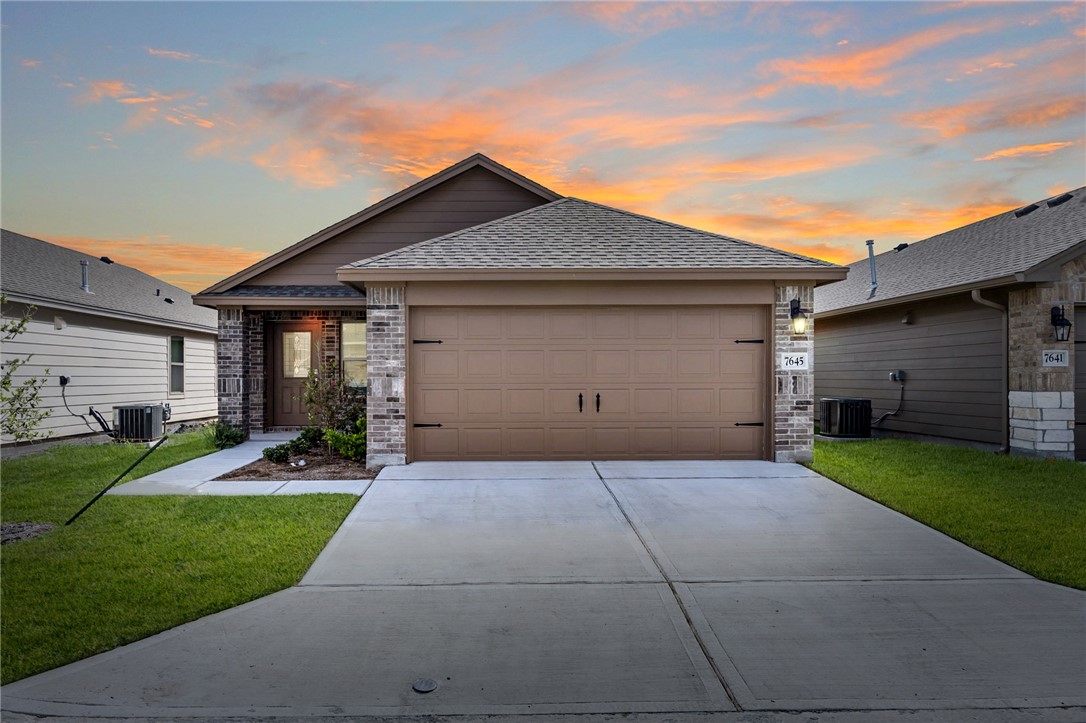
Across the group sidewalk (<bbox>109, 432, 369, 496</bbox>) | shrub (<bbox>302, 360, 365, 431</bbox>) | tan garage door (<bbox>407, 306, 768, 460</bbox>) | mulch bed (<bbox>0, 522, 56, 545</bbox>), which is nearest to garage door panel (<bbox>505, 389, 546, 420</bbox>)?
tan garage door (<bbox>407, 306, 768, 460</bbox>)

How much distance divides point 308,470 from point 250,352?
5.10m

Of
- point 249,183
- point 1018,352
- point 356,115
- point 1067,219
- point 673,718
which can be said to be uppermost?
point 356,115

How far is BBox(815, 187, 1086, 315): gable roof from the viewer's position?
10.7 meters

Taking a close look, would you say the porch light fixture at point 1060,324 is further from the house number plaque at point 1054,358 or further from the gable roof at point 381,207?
the gable roof at point 381,207

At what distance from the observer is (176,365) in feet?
56.4

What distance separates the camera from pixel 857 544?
223 inches

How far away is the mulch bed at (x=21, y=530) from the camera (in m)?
5.82

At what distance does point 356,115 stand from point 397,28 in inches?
100

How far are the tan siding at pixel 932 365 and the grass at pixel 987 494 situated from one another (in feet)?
2.74

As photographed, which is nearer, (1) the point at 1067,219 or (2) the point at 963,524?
(2) the point at 963,524

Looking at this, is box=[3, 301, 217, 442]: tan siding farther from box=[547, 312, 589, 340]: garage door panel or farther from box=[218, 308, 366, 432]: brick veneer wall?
box=[547, 312, 589, 340]: garage door panel

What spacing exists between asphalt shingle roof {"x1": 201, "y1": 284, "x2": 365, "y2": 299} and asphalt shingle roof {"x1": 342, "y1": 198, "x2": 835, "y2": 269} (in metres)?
3.11

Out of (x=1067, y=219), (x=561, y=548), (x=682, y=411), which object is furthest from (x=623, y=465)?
(x=1067, y=219)

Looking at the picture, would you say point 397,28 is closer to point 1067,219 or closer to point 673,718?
point 673,718
